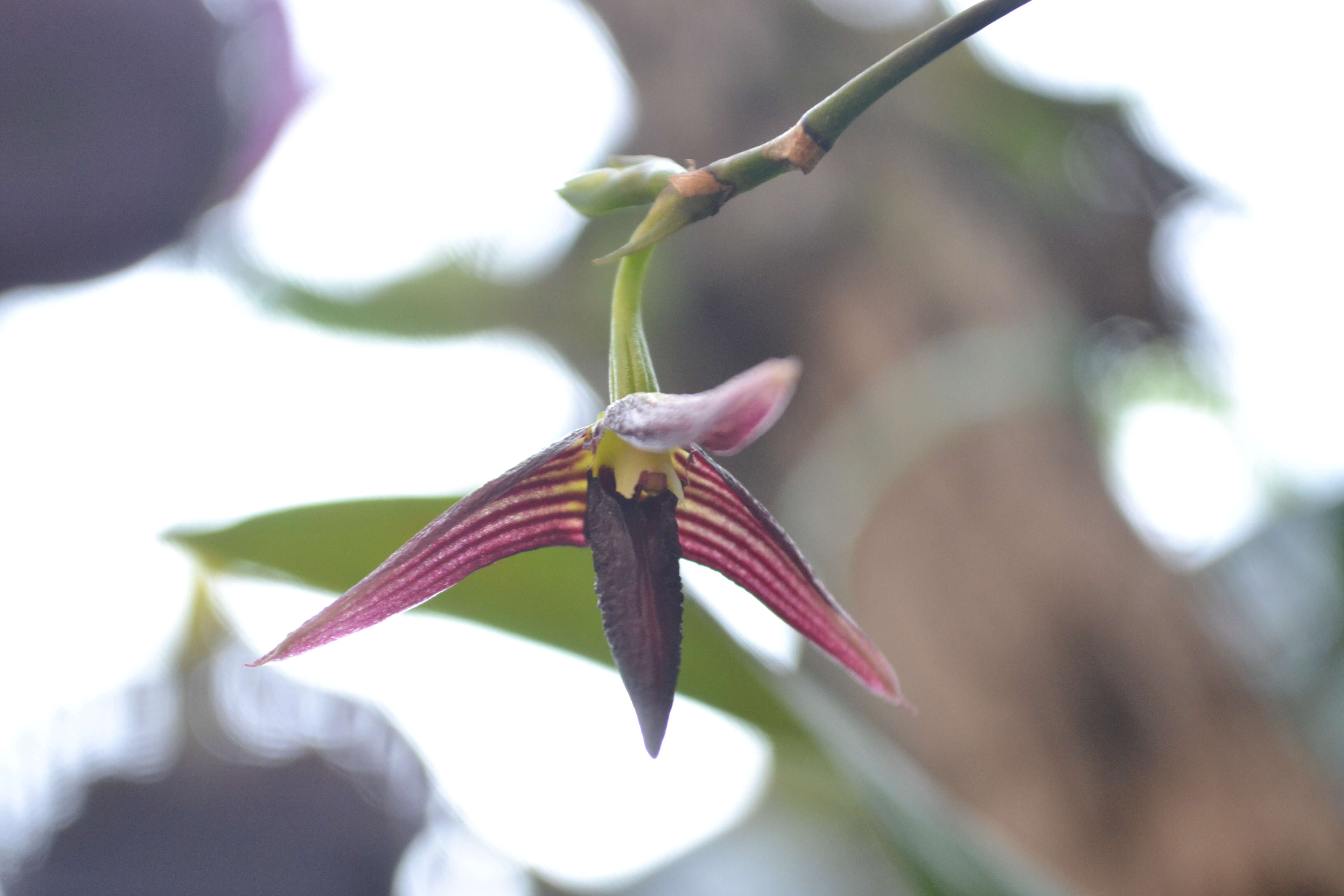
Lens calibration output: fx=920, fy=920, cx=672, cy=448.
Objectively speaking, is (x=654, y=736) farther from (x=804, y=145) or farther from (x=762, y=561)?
(x=804, y=145)

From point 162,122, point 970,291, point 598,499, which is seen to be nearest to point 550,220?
point 970,291

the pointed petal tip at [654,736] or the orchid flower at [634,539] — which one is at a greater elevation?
the orchid flower at [634,539]

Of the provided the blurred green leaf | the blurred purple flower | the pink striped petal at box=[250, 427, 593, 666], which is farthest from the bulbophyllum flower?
the blurred purple flower

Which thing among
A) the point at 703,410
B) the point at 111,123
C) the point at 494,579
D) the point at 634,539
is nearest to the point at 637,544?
the point at 634,539

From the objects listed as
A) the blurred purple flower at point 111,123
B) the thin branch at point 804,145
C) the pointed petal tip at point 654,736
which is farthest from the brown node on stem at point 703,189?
the blurred purple flower at point 111,123

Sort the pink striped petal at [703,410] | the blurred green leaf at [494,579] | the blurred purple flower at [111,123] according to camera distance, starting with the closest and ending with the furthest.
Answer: the pink striped petal at [703,410] < the blurred green leaf at [494,579] < the blurred purple flower at [111,123]

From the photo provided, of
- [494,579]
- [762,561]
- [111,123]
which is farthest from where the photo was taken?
[111,123]

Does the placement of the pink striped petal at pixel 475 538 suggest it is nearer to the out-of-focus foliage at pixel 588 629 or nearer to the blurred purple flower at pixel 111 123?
the out-of-focus foliage at pixel 588 629
